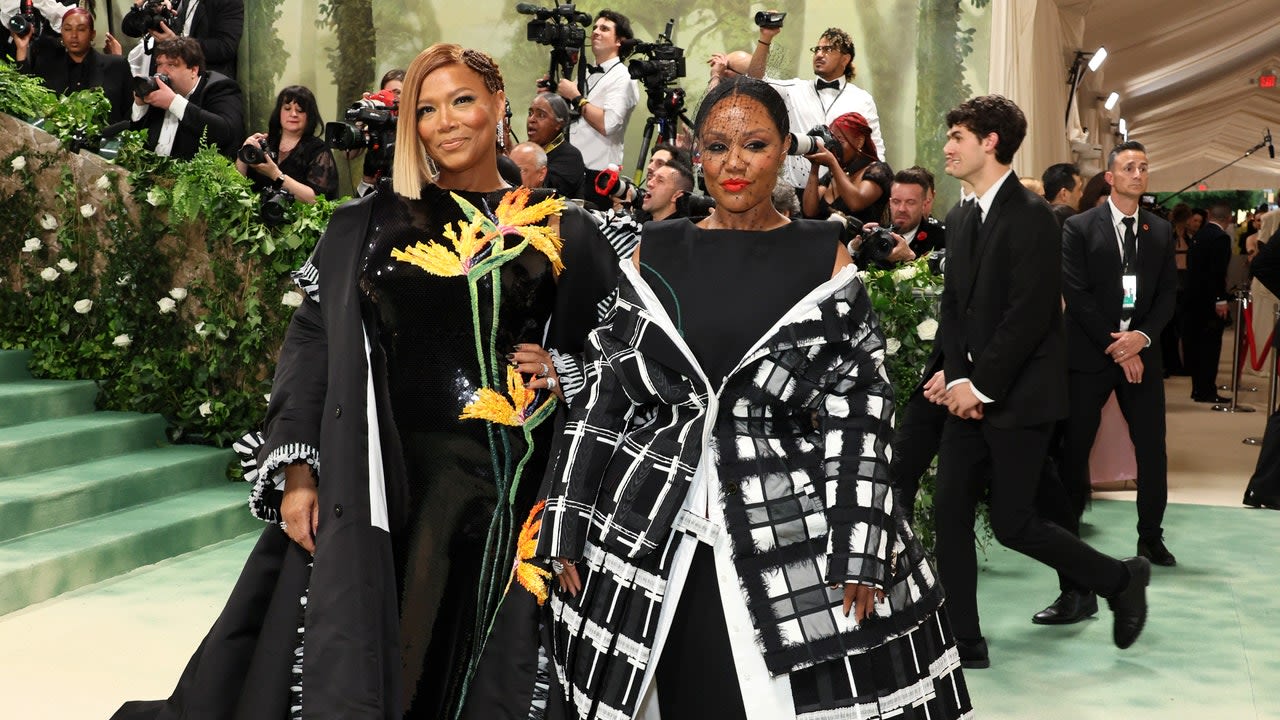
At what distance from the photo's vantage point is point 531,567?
307 centimetres

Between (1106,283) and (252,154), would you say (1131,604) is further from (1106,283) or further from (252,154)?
(252,154)

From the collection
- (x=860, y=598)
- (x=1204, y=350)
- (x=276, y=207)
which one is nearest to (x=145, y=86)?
(x=276, y=207)

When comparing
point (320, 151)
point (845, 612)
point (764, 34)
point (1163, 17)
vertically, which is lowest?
point (845, 612)

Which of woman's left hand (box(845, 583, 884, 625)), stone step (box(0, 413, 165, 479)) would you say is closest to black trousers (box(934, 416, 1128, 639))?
woman's left hand (box(845, 583, 884, 625))

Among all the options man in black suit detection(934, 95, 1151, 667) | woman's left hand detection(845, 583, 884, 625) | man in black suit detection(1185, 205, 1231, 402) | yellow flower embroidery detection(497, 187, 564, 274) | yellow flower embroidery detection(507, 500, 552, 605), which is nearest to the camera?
woman's left hand detection(845, 583, 884, 625)

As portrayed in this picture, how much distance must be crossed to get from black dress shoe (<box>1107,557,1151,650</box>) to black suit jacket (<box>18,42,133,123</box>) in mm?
6628

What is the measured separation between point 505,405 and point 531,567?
0.36 meters

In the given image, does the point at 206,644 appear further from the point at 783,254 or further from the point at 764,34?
the point at 764,34

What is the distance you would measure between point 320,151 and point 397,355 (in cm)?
499

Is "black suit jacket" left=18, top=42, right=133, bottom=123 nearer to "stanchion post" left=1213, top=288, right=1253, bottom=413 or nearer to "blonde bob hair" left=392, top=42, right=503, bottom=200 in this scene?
"blonde bob hair" left=392, top=42, right=503, bottom=200

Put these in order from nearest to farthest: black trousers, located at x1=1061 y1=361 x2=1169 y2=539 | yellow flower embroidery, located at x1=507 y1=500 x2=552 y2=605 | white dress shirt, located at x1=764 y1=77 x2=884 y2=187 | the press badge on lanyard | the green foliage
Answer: yellow flower embroidery, located at x1=507 y1=500 x2=552 y2=605
black trousers, located at x1=1061 y1=361 x2=1169 y2=539
the press badge on lanyard
the green foliage
white dress shirt, located at x1=764 y1=77 x2=884 y2=187

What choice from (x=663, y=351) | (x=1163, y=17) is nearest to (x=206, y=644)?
(x=663, y=351)

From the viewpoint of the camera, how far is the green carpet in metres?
4.53

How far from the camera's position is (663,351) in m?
2.64
